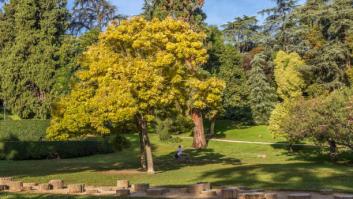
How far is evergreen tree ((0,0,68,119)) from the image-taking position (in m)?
53.6

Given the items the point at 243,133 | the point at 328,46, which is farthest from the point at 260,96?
the point at 328,46

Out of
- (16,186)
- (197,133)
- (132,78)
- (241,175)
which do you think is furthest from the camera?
(197,133)

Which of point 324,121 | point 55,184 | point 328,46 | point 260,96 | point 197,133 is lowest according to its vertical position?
point 55,184

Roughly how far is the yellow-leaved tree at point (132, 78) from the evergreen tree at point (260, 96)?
98.2ft

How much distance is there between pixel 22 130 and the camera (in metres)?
49.5

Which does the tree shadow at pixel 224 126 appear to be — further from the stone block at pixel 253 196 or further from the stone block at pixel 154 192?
the stone block at pixel 253 196

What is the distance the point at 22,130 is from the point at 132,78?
28.1 metres

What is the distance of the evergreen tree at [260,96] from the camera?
57562 millimetres

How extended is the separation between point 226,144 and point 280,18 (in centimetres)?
2505

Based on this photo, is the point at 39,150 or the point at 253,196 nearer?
Result: the point at 253,196

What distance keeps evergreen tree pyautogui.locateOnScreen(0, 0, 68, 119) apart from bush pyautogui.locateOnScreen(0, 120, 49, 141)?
3963 millimetres

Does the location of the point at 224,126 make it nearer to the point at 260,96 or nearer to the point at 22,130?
the point at 260,96

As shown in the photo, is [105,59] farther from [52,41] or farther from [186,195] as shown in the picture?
[52,41]

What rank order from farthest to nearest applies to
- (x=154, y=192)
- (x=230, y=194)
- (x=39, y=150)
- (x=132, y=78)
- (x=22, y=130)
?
(x=22, y=130)
(x=39, y=150)
(x=132, y=78)
(x=154, y=192)
(x=230, y=194)
